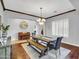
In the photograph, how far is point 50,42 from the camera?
4.33 m

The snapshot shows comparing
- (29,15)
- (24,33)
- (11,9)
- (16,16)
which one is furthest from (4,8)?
(24,33)

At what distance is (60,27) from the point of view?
7285 millimetres

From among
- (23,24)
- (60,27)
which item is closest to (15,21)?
(23,24)

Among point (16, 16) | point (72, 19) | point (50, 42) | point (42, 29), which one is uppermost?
point (16, 16)

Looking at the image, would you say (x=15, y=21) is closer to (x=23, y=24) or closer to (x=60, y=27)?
(x=23, y=24)

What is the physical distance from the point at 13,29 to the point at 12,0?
140 inches

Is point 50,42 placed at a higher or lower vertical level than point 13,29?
lower

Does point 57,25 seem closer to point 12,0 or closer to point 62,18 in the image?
point 62,18

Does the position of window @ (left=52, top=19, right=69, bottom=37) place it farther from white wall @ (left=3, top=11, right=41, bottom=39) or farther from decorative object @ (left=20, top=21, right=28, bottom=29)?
decorative object @ (left=20, top=21, right=28, bottom=29)

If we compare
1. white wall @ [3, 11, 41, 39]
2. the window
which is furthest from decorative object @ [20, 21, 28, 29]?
the window

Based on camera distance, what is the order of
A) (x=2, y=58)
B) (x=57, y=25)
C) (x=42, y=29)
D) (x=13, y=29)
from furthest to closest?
(x=42, y=29) < (x=13, y=29) < (x=57, y=25) < (x=2, y=58)

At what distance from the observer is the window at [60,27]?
676 cm

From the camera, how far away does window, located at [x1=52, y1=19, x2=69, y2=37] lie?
22.2 ft

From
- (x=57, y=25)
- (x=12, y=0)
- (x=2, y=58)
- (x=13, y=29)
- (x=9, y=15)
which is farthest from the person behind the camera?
(x=13, y=29)
